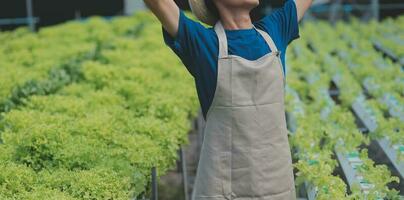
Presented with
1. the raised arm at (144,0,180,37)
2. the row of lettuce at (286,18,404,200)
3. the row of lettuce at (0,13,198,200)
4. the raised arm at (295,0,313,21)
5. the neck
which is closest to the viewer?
the raised arm at (144,0,180,37)

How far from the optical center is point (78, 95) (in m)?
6.86

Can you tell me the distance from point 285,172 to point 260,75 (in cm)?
49

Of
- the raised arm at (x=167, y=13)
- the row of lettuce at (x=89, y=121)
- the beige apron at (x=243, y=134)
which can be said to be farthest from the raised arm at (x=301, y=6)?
the row of lettuce at (x=89, y=121)

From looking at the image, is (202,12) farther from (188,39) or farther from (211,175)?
(211,175)

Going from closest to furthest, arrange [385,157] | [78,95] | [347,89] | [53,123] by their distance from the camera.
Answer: [53,123] → [385,157] → [78,95] → [347,89]

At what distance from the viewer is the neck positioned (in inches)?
139

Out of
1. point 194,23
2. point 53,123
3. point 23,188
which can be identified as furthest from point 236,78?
point 53,123

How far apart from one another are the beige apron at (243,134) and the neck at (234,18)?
8 centimetres

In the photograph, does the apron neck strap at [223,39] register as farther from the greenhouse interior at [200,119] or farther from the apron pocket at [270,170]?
the apron pocket at [270,170]

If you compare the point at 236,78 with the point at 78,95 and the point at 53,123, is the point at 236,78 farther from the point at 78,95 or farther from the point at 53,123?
the point at 78,95

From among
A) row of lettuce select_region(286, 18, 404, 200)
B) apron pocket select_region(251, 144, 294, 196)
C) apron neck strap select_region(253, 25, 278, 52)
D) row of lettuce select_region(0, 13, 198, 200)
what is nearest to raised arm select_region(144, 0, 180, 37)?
apron neck strap select_region(253, 25, 278, 52)

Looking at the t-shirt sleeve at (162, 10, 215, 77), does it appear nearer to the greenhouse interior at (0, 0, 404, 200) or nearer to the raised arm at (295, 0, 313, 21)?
the greenhouse interior at (0, 0, 404, 200)

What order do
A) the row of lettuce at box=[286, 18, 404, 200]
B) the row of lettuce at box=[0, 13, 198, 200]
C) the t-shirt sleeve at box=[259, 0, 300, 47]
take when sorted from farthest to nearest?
the row of lettuce at box=[286, 18, 404, 200] < the row of lettuce at box=[0, 13, 198, 200] < the t-shirt sleeve at box=[259, 0, 300, 47]

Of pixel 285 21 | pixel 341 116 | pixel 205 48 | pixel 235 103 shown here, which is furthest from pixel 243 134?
pixel 341 116
